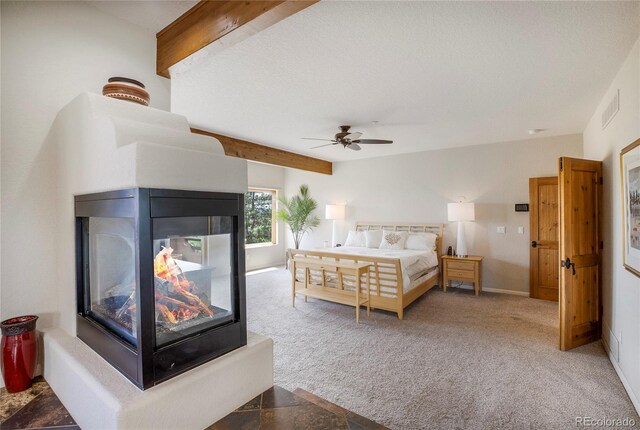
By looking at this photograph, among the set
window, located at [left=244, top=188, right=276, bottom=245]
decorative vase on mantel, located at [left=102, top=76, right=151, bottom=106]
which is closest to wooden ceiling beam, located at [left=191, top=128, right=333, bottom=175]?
window, located at [left=244, top=188, right=276, bottom=245]

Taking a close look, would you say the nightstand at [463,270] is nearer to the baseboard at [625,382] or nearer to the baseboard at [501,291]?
the baseboard at [501,291]

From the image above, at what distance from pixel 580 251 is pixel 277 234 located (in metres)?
6.37

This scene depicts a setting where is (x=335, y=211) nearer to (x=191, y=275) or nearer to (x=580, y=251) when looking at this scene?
(x=580, y=251)

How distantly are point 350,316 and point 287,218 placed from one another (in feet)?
13.0

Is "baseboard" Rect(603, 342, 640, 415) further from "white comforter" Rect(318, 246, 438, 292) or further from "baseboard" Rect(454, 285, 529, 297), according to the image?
"baseboard" Rect(454, 285, 529, 297)

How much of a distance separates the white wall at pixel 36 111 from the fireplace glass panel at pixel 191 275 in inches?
37.0

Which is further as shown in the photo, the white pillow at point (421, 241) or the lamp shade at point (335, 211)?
the lamp shade at point (335, 211)

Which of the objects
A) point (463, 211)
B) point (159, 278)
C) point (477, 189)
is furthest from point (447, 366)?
point (477, 189)

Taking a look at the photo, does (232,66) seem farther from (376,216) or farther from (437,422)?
(376,216)

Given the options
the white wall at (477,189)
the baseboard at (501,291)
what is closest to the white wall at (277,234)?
the white wall at (477,189)

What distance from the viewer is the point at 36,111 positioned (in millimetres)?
1776

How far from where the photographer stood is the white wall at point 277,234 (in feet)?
24.6

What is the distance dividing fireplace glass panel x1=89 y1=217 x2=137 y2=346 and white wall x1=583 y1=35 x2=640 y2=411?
3.30 meters

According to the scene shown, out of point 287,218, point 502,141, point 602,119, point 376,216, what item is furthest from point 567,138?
point 287,218
